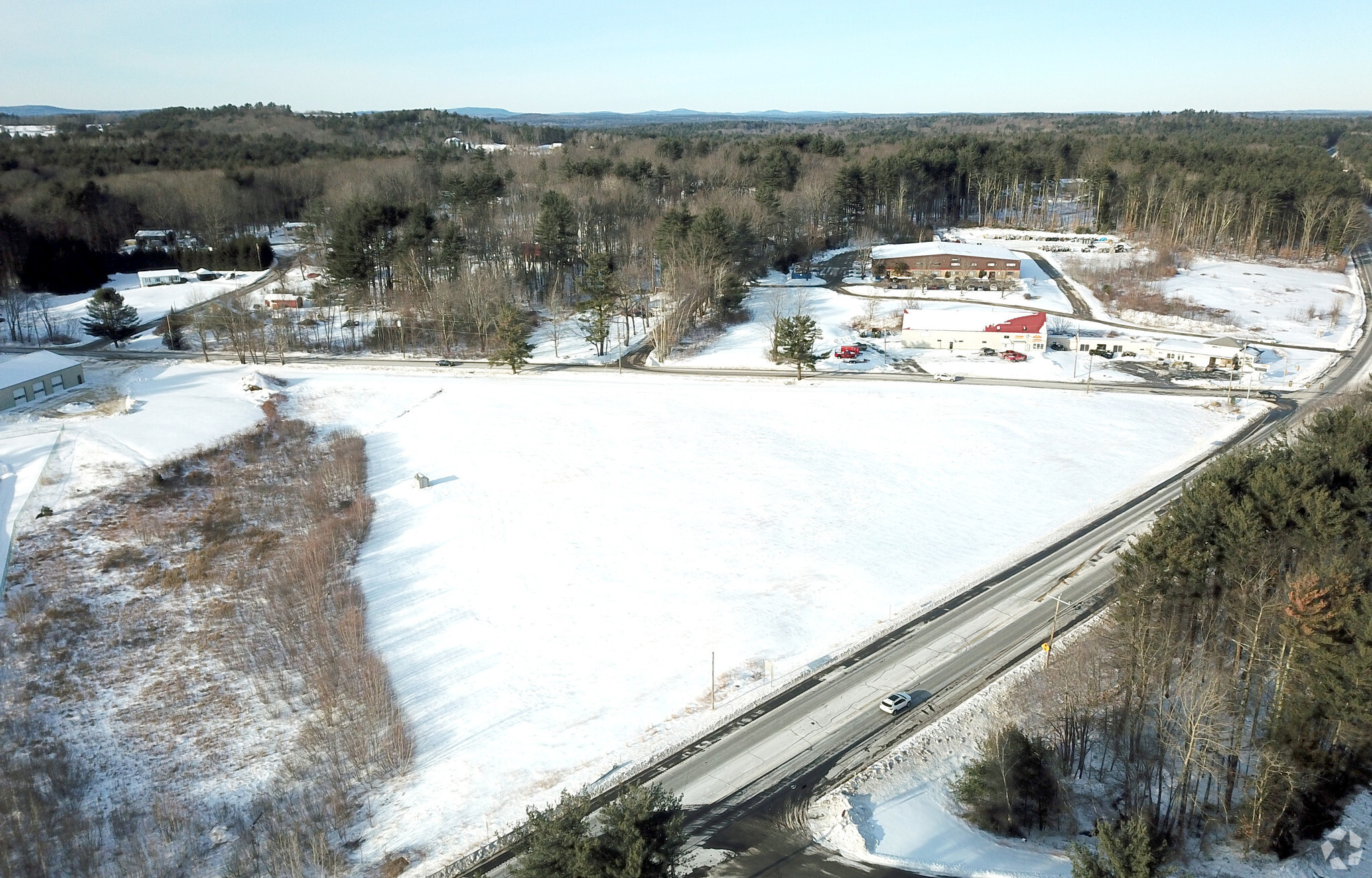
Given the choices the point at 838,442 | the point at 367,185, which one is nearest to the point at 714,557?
the point at 838,442

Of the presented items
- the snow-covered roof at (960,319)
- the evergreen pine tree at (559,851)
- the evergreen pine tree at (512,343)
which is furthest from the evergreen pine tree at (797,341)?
the evergreen pine tree at (559,851)

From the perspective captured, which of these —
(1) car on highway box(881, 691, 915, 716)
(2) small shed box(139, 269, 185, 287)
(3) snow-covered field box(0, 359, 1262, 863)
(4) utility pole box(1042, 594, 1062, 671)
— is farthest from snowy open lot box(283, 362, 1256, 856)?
(2) small shed box(139, 269, 185, 287)

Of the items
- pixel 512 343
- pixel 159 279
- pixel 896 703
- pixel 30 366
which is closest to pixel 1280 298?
pixel 512 343

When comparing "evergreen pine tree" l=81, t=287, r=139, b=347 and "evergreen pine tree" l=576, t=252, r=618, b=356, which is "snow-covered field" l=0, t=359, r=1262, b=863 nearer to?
"evergreen pine tree" l=576, t=252, r=618, b=356

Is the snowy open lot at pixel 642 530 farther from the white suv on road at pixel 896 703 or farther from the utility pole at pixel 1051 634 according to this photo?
the utility pole at pixel 1051 634

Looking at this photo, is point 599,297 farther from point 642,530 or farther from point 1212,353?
point 1212,353

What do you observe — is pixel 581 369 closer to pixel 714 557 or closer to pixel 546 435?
pixel 546 435
